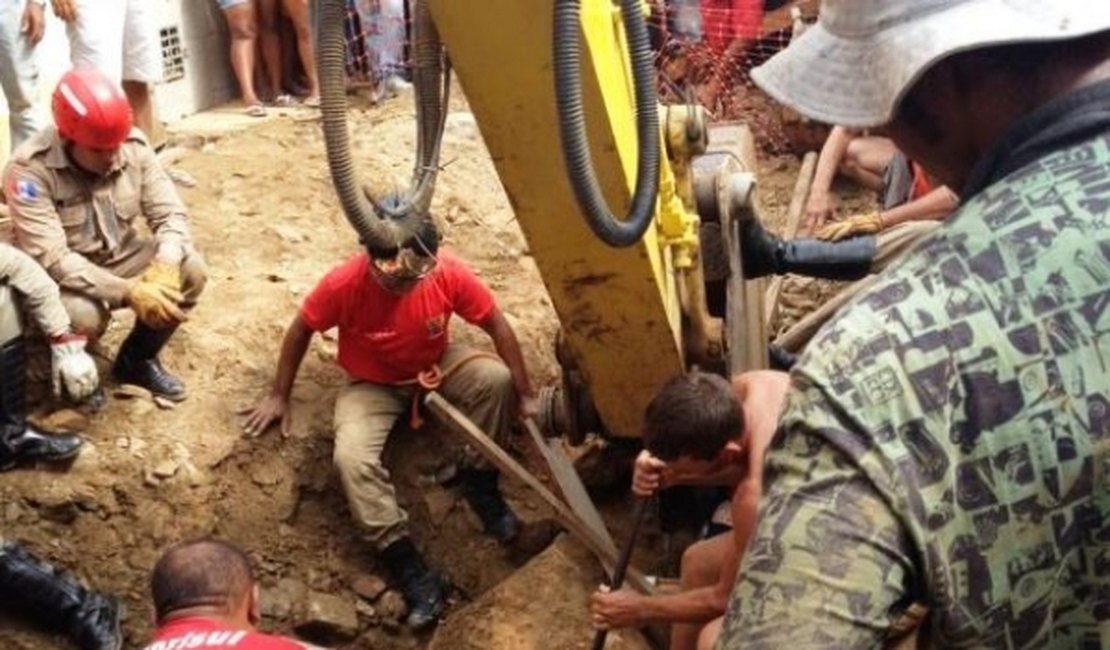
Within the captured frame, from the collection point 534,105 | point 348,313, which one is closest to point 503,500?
point 348,313

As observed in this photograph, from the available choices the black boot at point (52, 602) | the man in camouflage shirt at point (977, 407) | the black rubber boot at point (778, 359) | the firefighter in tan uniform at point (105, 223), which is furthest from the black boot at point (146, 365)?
the man in camouflage shirt at point (977, 407)

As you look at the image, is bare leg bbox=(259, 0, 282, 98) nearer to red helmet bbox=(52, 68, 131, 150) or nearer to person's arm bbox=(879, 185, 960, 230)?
red helmet bbox=(52, 68, 131, 150)

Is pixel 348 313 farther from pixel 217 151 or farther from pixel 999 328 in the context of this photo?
pixel 999 328

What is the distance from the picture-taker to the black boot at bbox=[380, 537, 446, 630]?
16.8 ft

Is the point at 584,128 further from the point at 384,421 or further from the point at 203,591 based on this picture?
the point at 384,421

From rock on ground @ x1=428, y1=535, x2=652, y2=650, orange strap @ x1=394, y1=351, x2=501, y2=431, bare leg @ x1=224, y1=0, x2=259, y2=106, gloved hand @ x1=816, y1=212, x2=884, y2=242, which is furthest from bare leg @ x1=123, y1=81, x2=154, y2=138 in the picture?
gloved hand @ x1=816, y1=212, x2=884, y2=242

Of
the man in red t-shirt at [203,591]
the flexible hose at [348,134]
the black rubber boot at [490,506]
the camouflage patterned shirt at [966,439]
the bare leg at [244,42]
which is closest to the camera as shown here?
the camouflage patterned shirt at [966,439]

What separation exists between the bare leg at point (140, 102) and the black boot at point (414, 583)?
3369mm

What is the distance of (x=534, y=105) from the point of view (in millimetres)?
3053

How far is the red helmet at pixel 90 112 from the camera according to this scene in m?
4.96

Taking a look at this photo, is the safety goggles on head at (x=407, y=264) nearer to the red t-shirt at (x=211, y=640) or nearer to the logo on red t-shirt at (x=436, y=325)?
the logo on red t-shirt at (x=436, y=325)

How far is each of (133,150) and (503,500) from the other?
2169 millimetres

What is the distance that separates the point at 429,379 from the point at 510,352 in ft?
1.16

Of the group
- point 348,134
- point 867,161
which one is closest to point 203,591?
point 348,134
